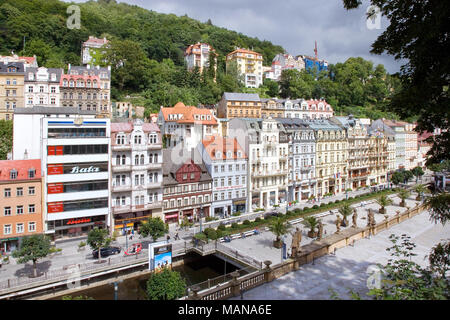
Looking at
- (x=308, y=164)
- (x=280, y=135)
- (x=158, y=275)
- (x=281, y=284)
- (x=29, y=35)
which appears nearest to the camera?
(x=281, y=284)

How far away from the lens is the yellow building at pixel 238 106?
7688 cm

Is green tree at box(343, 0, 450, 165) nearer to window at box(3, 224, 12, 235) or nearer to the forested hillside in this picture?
window at box(3, 224, 12, 235)

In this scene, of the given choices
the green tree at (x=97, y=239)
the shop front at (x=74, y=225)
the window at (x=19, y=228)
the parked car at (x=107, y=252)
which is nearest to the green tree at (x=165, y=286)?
the green tree at (x=97, y=239)

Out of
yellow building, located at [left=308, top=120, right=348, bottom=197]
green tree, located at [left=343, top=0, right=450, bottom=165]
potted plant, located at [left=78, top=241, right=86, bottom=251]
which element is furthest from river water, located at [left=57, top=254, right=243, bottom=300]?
yellow building, located at [left=308, top=120, right=348, bottom=197]

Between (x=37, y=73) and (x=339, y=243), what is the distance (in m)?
64.4

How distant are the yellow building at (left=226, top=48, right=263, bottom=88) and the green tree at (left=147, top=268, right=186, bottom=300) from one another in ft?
319

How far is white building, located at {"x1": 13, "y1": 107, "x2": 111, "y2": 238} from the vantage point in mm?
36375

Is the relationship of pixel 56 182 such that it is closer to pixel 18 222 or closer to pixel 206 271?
pixel 18 222

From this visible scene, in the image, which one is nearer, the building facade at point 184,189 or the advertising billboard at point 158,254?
the advertising billboard at point 158,254

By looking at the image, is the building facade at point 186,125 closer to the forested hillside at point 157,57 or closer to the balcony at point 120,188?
the forested hillside at point 157,57

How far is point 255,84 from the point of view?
116m

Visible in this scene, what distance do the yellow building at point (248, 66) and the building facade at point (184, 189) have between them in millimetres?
72128

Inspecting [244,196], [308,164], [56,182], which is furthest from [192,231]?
[308,164]

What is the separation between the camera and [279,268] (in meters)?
20.9
